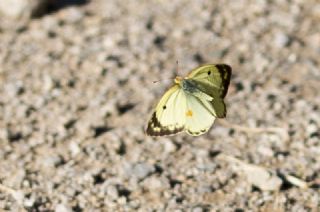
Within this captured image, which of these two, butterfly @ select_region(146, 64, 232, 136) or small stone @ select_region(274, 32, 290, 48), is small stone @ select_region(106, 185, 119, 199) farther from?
small stone @ select_region(274, 32, 290, 48)

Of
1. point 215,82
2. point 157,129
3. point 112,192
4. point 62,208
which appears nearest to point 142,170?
point 112,192

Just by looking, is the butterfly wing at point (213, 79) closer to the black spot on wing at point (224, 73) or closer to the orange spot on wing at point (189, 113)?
the black spot on wing at point (224, 73)

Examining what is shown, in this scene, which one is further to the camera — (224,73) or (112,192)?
(112,192)

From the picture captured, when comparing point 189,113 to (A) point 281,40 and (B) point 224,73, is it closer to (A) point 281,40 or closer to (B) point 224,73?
(B) point 224,73

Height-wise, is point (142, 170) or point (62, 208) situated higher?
point (62, 208)

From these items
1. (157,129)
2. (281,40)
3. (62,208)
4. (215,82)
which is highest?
(215,82)

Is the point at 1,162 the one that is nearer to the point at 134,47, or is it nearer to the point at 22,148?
the point at 22,148

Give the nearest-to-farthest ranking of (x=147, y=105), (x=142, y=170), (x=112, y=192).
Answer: (x=112, y=192), (x=142, y=170), (x=147, y=105)
